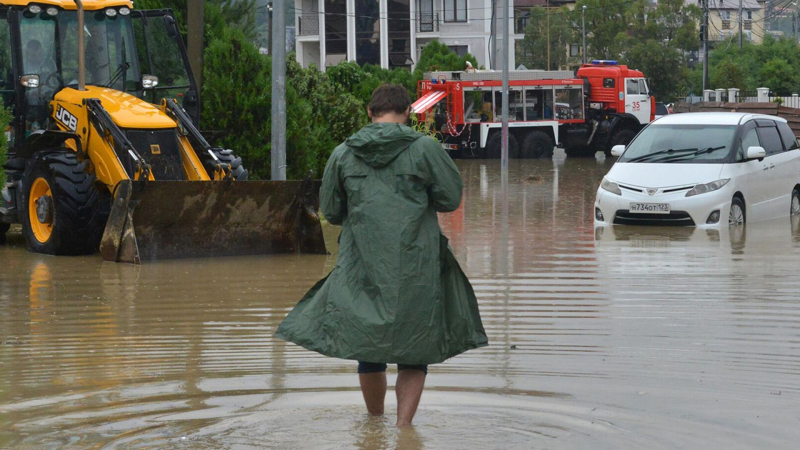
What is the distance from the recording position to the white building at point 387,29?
6719 centimetres

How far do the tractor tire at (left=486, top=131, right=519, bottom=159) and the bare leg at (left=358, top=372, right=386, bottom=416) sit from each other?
33.3 metres

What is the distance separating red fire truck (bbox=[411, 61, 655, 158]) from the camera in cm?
3862

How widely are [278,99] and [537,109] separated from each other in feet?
79.8

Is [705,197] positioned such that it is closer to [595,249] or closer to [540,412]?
[595,249]

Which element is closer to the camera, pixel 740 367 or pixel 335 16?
pixel 740 367

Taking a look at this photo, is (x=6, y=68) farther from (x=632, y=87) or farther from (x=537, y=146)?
(x=632, y=87)

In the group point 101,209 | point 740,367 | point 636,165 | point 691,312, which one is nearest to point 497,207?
point 636,165

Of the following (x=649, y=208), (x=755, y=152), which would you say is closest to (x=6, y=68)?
(x=649, y=208)

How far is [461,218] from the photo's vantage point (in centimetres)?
1798

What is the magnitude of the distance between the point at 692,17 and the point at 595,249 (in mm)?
68170

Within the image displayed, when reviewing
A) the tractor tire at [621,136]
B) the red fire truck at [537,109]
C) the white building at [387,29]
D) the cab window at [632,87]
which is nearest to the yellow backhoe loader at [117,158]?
the red fire truck at [537,109]

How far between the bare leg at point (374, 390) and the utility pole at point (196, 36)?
42.1ft

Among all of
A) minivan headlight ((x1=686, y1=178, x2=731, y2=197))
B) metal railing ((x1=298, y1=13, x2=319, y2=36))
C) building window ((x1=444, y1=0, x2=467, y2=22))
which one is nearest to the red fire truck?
minivan headlight ((x1=686, y1=178, x2=731, y2=197))

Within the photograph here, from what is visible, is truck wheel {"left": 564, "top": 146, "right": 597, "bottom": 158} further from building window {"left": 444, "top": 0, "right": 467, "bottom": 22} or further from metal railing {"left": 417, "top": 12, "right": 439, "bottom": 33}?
building window {"left": 444, "top": 0, "right": 467, "bottom": 22}
